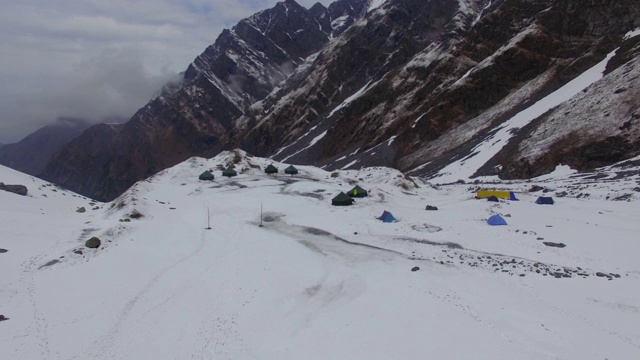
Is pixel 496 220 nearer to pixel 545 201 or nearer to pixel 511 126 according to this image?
pixel 545 201

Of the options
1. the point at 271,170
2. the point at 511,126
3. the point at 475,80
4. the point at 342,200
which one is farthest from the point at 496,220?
the point at 475,80

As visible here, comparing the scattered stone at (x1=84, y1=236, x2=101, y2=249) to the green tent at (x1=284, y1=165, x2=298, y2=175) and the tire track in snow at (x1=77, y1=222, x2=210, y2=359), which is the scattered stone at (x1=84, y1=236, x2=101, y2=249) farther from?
the green tent at (x1=284, y1=165, x2=298, y2=175)

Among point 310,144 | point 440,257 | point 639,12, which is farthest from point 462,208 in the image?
point 310,144

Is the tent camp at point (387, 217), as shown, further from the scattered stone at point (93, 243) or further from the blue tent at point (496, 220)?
the scattered stone at point (93, 243)

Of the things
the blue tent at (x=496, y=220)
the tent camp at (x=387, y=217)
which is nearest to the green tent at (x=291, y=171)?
the tent camp at (x=387, y=217)

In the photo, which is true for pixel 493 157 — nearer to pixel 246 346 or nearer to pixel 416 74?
pixel 246 346

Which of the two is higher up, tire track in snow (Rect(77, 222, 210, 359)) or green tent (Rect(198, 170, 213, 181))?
green tent (Rect(198, 170, 213, 181))

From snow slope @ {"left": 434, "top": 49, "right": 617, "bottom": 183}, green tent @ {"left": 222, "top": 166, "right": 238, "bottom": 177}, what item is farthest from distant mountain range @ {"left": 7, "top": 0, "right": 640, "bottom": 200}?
green tent @ {"left": 222, "top": 166, "right": 238, "bottom": 177}

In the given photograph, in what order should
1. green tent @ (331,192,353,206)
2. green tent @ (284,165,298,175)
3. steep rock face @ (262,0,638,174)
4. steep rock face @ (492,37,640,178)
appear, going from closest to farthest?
green tent @ (331,192,353,206) < steep rock face @ (492,37,640,178) < green tent @ (284,165,298,175) < steep rock face @ (262,0,638,174)
